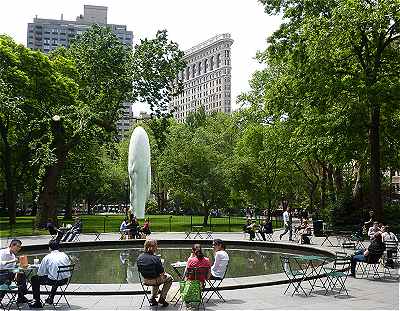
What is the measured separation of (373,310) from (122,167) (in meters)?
74.2

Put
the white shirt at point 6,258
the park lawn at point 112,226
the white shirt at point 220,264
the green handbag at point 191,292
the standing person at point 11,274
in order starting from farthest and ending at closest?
1. the park lawn at point 112,226
2. the white shirt at point 220,264
3. the white shirt at point 6,258
4. the standing person at point 11,274
5. the green handbag at point 191,292

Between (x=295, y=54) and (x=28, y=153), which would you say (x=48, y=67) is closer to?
(x=28, y=153)

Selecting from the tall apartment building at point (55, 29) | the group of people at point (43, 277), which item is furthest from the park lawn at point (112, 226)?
the tall apartment building at point (55, 29)

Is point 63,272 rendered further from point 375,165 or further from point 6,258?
point 375,165

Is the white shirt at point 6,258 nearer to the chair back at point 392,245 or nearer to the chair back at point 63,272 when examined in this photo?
the chair back at point 63,272

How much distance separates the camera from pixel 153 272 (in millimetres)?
11555

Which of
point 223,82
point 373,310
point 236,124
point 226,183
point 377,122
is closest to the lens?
point 373,310

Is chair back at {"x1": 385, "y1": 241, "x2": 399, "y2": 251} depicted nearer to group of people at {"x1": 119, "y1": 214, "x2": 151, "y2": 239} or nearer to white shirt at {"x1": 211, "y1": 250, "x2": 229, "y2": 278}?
white shirt at {"x1": 211, "y1": 250, "x2": 229, "y2": 278}

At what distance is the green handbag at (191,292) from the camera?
11.0 metres

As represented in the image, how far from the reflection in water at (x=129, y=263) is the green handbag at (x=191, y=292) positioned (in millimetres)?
5054

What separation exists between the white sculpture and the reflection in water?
1078cm

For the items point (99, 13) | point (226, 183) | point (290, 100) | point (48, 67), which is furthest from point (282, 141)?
point (99, 13)

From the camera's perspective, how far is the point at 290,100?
31.8 meters

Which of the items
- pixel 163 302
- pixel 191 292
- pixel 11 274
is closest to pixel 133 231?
pixel 11 274
